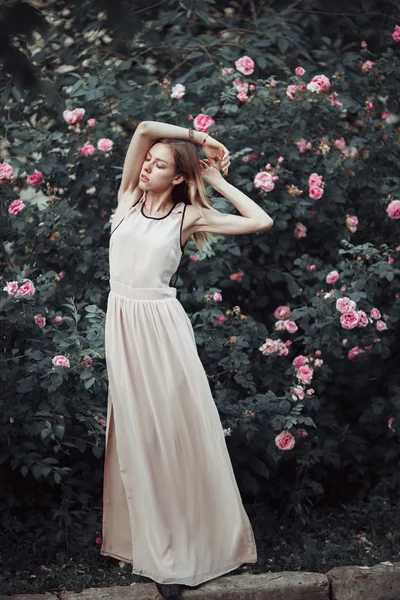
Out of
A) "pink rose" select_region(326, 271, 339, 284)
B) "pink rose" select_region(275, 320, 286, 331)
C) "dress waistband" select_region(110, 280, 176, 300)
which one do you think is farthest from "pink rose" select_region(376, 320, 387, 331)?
"dress waistband" select_region(110, 280, 176, 300)

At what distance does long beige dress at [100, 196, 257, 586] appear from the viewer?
3.53 meters

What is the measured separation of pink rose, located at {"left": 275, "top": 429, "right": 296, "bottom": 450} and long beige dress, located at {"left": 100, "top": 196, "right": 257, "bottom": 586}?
65 cm

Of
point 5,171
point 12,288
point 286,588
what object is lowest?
point 286,588

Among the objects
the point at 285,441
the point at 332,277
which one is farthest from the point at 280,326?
the point at 285,441

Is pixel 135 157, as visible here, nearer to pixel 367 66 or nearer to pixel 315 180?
pixel 315 180

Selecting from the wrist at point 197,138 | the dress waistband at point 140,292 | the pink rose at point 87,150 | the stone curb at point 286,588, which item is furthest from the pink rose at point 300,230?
the stone curb at point 286,588

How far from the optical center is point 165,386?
3.53 metres

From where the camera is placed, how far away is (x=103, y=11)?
2438 millimetres

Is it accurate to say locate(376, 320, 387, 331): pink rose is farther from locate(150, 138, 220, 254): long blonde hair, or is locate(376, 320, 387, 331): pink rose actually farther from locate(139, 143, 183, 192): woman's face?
locate(139, 143, 183, 192): woman's face

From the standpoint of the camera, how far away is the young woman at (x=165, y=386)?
353 cm

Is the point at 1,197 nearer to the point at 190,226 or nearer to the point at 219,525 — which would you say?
the point at 190,226

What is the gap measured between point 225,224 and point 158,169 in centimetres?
31

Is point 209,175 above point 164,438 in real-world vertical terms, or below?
above

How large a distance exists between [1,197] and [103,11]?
2342mm
